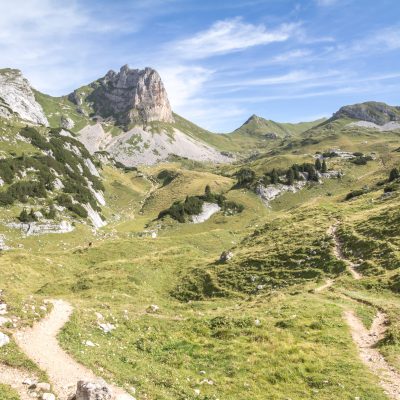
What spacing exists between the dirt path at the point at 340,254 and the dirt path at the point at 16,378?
1187 inches

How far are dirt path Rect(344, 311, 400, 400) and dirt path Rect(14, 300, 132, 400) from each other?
41.2 ft

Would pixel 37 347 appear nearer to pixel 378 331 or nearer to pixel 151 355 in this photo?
pixel 151 355

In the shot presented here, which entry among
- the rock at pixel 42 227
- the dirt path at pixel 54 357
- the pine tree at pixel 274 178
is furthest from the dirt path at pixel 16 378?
the pine tree at pixel 274 178

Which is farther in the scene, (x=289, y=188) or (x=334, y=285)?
(x=289, y=188)

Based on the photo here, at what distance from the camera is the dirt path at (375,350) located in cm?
1911

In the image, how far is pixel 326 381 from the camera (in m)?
19.8

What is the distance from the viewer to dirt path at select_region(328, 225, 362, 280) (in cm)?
3806

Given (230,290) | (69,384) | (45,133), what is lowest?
(230,290)

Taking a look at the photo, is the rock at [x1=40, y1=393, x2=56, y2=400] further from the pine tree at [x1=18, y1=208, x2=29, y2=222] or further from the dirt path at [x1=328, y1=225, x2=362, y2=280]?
the pine tree at [x1=18, y1=208, x2=29, y2=222]

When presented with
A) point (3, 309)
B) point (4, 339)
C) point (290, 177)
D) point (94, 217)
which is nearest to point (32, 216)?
point (94, 217)

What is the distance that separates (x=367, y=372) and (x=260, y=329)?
7787mm

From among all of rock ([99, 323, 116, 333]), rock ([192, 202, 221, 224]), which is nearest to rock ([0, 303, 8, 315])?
rock ([99, 323, 116, 333])

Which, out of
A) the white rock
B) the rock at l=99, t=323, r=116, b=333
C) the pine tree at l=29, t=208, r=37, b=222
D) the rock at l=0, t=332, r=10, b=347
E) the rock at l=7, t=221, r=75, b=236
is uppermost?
the pine tree at l=29, t=208, r=37, b=222

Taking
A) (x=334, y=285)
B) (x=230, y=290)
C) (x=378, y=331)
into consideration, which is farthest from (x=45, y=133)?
(x=378, y=331)
